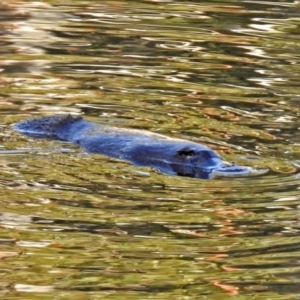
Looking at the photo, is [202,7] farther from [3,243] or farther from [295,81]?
[3,243]

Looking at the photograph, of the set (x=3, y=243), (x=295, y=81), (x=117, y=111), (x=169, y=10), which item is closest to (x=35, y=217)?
Result: (x=3, y=243)

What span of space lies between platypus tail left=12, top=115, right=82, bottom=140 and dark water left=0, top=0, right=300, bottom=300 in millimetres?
138

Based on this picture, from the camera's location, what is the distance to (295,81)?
9.95m

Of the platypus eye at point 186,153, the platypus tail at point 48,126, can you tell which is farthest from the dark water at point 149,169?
the platypus eye at point 186,153

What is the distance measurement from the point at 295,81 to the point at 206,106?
1316 mm

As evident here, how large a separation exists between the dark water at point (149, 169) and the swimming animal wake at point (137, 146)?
0.15 meters

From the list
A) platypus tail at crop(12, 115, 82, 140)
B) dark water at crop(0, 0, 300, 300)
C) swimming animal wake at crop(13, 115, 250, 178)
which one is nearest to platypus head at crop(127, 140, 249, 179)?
swimming animal wake at crop(13, 115, 250, 178)

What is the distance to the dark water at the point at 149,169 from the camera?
5352 millimetres

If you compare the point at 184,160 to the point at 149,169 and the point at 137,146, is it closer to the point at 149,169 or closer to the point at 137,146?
the point at 149,169

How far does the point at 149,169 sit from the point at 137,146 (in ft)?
1.15

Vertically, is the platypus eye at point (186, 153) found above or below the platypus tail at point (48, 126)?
above

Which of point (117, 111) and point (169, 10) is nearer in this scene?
point (117, 111)

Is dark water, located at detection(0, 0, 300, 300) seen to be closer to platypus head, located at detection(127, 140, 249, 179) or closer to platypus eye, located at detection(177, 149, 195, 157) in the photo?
platypus head, located at detection(127, 140, 249, 179)

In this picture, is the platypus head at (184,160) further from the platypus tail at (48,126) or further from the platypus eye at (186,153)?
the platypus tail at (48,126)
